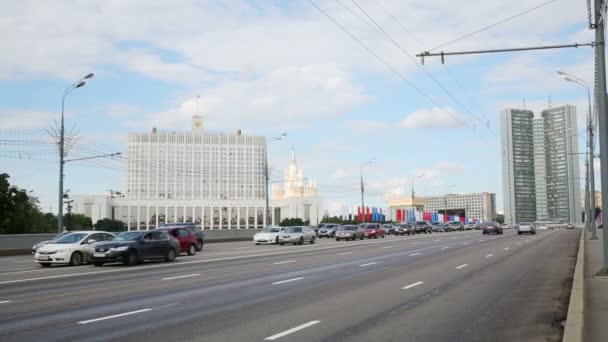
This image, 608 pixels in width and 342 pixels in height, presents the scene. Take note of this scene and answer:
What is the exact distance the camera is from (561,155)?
53875 mm

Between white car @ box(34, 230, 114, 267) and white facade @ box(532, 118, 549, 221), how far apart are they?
38299mm

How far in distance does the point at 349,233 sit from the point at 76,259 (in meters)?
33.5

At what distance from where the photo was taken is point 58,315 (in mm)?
10914

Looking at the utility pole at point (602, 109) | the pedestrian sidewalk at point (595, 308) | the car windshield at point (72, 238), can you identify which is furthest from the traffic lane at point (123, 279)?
the utility pole at point (602, 109)

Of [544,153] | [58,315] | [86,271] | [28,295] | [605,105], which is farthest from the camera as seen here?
[544,153]

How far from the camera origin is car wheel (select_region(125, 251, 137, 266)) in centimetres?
2459

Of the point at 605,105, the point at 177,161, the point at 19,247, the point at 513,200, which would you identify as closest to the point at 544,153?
the point at 513,200

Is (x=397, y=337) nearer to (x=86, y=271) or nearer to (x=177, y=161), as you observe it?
(x=86, y=271)

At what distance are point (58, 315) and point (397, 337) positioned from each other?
6123mm

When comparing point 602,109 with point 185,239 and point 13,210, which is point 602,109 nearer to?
point 185,239

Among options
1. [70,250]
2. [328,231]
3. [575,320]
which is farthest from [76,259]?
→ [328,231]

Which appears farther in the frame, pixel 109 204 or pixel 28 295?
pixel 109 204

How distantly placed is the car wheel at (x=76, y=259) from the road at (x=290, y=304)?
4.19 metres

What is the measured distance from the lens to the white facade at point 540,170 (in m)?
53.6
